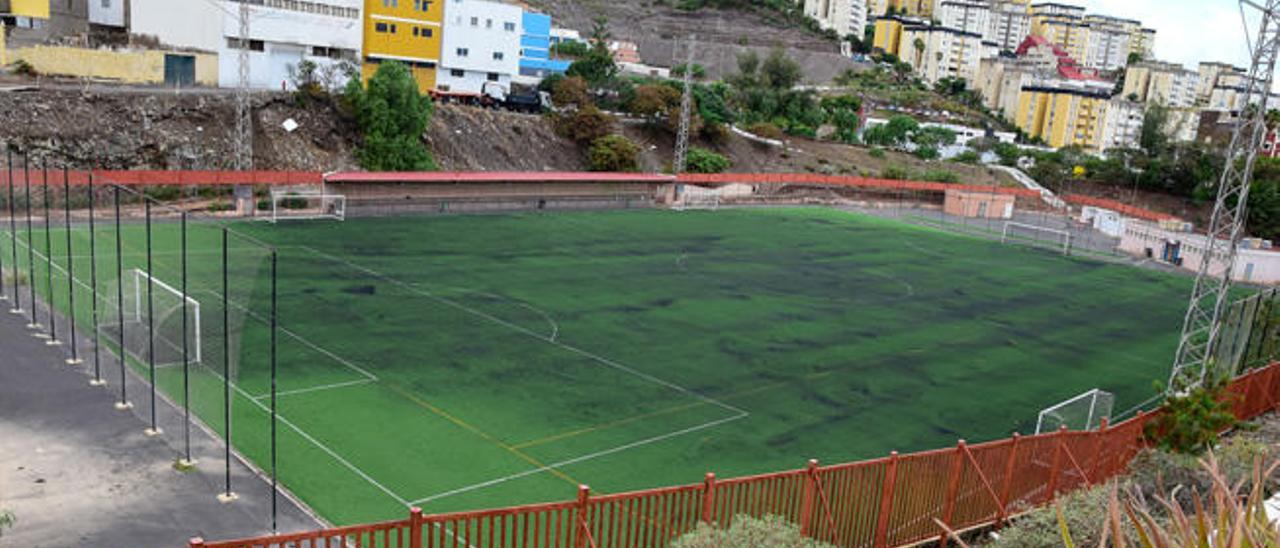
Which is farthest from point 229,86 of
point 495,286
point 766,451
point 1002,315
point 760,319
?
point 766,451

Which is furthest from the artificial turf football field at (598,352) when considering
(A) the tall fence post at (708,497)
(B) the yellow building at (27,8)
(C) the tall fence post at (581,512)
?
(B) the yellow building at (27,8)

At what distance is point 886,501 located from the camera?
1341cm

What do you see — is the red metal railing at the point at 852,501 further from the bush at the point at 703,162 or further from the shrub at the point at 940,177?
the shrub at the point at 940,177

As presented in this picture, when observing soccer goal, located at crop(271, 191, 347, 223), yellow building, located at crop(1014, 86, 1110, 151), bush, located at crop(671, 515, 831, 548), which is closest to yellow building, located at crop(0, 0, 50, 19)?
soccer goal, located at crop(271, 191, 347, 223)

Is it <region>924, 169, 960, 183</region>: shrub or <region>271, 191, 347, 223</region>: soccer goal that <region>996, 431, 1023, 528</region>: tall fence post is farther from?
<region>924, 169, 960, 183</region>: shrub

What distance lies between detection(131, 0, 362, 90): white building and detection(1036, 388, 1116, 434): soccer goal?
170 feet

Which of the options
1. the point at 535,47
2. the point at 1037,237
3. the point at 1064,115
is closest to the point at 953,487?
the point at 1037,237

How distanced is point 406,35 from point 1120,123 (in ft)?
392

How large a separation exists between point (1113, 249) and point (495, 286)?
1731 inches

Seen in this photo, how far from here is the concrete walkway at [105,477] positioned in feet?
46.0

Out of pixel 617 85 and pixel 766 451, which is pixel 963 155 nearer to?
pixel 617 85

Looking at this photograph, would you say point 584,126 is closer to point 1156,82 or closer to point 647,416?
point 647,416

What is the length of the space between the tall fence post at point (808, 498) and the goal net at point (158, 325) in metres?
10.3

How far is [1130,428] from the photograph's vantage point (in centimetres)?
1769
